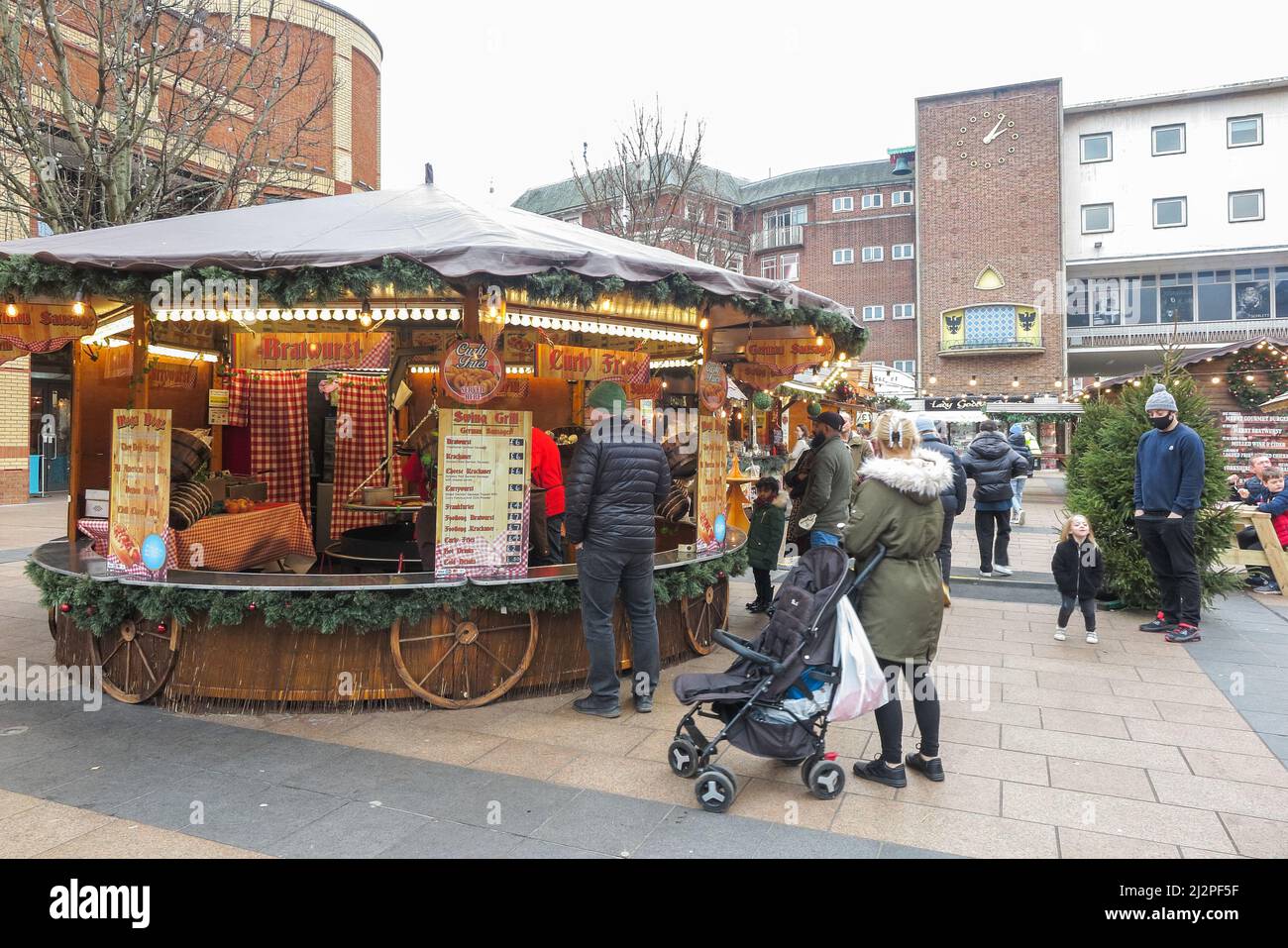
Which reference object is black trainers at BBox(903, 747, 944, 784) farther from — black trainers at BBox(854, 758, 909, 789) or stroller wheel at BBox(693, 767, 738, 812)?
stroller wheel at BBox(693, 767, 738, 812)

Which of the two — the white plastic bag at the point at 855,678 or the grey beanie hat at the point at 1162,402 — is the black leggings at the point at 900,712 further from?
the grey beanie hat at the point at 1162,402

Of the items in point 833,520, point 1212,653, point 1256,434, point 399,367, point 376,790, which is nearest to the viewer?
point 376,790

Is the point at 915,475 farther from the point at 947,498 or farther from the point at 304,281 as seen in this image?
the point at 947,498

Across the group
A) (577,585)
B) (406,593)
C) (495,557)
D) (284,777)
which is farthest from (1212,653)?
(284,777)

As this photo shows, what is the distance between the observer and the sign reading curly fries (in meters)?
5.15

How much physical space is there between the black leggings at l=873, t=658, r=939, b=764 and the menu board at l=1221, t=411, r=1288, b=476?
585 inches

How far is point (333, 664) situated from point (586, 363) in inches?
159

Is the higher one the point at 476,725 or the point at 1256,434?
the point at 1256,434

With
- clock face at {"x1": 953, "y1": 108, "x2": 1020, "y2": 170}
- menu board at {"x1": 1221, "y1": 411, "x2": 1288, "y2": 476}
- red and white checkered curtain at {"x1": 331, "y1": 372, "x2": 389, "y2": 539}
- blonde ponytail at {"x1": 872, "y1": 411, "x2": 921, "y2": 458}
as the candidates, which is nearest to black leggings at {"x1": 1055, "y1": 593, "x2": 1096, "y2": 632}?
blonde ponytail at {"x1": 872, "y1": 411, "x2": 921, "y2": 458}

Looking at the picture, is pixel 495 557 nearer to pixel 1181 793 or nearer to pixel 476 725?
pixel 476 725

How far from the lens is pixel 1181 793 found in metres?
3.94

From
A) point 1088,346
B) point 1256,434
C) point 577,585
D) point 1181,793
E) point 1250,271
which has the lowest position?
point 1181,793

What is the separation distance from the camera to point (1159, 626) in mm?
7266

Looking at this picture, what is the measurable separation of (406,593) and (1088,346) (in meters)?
34.9
